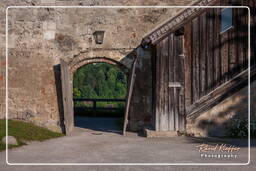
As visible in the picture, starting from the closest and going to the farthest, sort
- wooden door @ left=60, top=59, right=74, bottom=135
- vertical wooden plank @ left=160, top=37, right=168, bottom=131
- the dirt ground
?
the dirt ground → vertical wooden plank @ left=160, top=37, right=168, bottom=131 → wooden door @ left=60, top=59, right=74, bottom=135

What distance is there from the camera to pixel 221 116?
8000mm

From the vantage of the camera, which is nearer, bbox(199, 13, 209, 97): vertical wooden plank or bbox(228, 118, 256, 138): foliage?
bbox(228, 118, 256, 138): foliage

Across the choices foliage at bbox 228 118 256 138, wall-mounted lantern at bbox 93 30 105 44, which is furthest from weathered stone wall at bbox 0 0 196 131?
foliage at bbox 228 118 256 138

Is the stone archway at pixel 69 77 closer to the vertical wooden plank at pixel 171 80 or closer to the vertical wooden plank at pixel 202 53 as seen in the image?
the vertical wooden plank at pixel 171 80

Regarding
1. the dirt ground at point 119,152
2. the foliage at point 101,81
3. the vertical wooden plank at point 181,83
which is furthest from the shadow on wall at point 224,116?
the foliage at point 101,81

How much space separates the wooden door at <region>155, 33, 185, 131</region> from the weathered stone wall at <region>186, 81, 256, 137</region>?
465 millimetres

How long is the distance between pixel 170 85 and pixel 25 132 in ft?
15.2

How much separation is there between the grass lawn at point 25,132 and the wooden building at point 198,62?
11.3 feet

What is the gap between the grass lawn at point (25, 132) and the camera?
7.18m

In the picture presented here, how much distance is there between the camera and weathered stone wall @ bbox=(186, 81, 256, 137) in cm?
798

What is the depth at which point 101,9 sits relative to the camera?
9.20m

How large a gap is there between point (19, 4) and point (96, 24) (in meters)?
2.84

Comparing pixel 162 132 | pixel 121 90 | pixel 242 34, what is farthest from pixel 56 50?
pixel 121 90

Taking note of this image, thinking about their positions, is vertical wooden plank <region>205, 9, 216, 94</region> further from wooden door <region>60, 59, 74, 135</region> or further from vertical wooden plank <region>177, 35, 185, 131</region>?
wooden door <region>60, 59, 74, 135</region>
